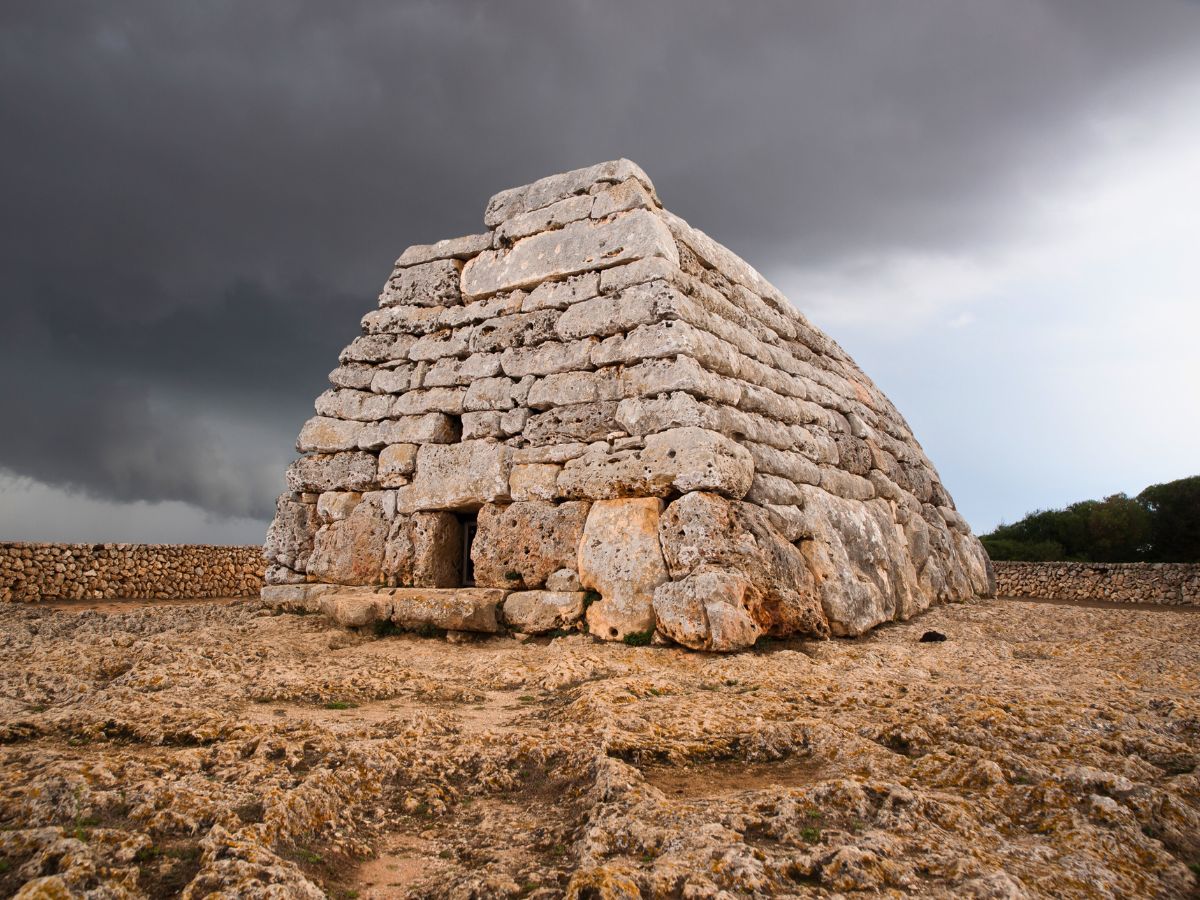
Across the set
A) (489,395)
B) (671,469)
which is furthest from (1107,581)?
(489,395)

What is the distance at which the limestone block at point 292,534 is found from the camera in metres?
7.45

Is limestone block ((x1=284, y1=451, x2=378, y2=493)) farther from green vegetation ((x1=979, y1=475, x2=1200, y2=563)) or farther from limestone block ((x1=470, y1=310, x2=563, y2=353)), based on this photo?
green vegetation ((x1=979, y1=475, x2=1200, y2=563))

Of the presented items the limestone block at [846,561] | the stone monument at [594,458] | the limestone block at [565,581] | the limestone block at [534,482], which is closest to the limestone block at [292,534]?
the stone monument at [594,458]

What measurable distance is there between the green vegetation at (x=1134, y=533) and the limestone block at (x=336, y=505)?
72.6ft

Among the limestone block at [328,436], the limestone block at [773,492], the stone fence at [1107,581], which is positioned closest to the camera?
the limestone block at [773,492]

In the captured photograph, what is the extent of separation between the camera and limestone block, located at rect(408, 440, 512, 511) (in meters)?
6.63

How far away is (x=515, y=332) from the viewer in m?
7.21

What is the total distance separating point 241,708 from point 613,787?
2.26m

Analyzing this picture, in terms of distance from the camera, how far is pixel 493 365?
7156 millimetres

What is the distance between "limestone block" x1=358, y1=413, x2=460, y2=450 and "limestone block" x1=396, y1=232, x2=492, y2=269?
6.87 feet

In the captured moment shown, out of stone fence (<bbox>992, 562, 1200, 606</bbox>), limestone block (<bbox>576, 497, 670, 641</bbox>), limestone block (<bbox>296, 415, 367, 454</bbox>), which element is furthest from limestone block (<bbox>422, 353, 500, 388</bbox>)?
stone fence (<bbox>992, 562, 1200, 606</bbox>)

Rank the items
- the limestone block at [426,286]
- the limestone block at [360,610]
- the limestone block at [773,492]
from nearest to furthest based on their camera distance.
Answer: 1. the limestone block at [773,492]
2. the limestone block at [360,610]
3. the limestone block at [426,286]

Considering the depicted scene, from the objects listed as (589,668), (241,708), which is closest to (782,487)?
(589,668)

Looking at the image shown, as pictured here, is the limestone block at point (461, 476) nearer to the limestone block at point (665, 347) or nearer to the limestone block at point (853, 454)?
the limestone block at point (665, 347)
